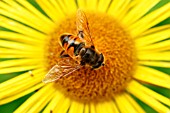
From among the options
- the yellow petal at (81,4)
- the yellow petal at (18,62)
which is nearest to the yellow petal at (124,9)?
the yellow petal at (81,4)

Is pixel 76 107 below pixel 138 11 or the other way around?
below

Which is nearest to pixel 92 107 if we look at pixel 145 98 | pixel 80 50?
pixel 145 98

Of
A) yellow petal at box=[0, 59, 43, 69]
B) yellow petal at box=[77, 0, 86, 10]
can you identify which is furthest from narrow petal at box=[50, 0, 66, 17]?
yellow petal at box=[0, 59, 43, 69]

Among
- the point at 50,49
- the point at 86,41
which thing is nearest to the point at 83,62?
the point at 86,41

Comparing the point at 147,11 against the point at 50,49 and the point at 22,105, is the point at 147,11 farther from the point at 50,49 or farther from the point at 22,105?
the point at 22,105

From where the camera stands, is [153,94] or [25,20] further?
[25,20]

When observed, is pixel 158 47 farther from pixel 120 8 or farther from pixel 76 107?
pixel 76 107
